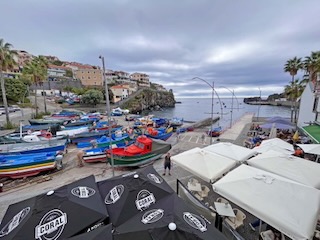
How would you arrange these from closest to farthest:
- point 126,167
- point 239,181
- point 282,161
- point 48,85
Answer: point 239,181 → point 282,161 → point 126,167 → point 48,85

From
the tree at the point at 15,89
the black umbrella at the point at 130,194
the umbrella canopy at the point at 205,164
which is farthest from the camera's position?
the tree at the point at 15,89

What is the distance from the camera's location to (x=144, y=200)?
4.66 m

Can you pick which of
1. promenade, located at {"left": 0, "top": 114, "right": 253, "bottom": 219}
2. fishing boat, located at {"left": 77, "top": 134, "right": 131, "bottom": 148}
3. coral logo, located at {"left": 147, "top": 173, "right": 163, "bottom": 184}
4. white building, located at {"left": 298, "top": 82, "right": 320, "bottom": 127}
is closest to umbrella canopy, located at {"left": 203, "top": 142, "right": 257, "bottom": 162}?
promenade, located at {"left": 0, "top": 114, "right": 253, "bottom": 219}

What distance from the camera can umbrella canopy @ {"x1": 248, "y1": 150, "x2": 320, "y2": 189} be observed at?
6.37 m

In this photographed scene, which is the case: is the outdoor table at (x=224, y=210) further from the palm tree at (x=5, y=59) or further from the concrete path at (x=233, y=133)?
the palm tree at (x=5, y=59)

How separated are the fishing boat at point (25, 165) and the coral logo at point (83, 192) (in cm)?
861

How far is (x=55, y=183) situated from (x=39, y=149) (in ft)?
20.2

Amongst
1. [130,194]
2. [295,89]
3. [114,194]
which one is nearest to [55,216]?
[114,194]

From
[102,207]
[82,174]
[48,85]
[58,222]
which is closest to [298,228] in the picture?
[102,207]

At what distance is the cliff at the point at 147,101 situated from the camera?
66869mm

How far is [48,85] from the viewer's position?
7119 cm

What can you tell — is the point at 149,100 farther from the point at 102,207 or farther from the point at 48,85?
the point at 102,207

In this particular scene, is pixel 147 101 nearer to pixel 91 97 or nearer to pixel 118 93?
pixel 118 93

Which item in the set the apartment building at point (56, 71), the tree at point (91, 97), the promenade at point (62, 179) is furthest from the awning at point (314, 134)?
the apartment building at point (56, 71)
